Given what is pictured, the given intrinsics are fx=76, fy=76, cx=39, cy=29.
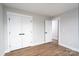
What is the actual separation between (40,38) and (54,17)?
2.08 m

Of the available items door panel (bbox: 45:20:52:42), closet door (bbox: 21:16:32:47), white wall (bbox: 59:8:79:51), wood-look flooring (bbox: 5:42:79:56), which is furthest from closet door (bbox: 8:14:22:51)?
white wall (bbox: 59:8:79:51)

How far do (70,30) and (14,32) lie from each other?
308 cm

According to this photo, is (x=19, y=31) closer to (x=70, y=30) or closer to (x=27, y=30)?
(x=27, y=30)

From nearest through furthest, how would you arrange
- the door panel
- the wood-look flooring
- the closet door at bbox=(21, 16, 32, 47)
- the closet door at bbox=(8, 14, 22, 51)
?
1. the wood-look flooring
2. the closet door at bbox=(8, 14, 22, 51)
3. the closet door at bbox=(21, 16, 32, 47)
4. the door panel

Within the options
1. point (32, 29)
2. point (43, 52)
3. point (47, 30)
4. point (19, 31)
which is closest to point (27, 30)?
point (32, 29)

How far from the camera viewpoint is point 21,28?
4402 millimetres

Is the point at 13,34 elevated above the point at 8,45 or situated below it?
above

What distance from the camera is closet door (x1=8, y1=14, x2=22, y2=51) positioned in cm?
387

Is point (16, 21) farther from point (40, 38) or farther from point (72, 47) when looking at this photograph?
point (72, 47)

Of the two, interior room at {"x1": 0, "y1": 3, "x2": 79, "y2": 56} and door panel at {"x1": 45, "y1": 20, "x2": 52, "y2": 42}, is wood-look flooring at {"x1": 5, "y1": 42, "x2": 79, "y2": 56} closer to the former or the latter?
interior room at {"x1": 0, "y1": 3, "x2": 79, "y2": 56}

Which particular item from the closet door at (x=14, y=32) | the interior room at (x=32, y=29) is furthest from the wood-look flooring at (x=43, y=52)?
the closet door at (x=14, y=32)

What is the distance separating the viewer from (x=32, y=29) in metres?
4.89

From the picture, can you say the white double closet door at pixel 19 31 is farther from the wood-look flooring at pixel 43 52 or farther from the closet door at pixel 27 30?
the wood-look flooring at pixel 43 52

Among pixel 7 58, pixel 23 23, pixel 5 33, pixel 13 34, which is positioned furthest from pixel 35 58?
pixel 23 23
